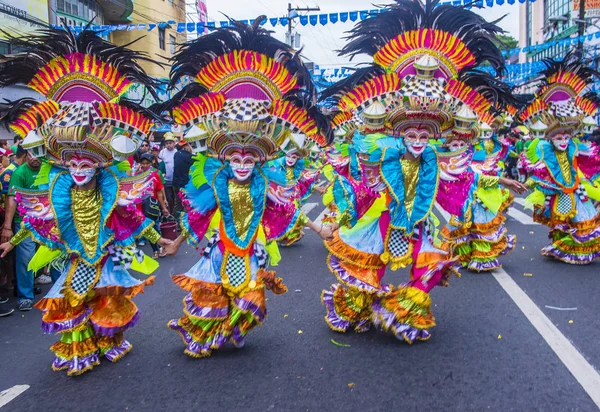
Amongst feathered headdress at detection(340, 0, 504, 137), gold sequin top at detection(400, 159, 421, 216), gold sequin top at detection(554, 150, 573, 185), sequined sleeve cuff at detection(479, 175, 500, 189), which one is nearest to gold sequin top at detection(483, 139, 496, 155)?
gold sequin top at detection(554, 150, 573, 185)

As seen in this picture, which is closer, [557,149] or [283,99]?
[283,99]

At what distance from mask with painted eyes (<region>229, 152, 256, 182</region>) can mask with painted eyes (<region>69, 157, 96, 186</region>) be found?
1045 mm

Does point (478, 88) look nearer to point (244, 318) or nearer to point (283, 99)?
point (283, 99)

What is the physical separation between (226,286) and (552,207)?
17.0 ft

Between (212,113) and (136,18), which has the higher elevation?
(136,18)

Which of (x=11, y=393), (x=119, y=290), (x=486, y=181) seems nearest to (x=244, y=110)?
(x=119, y=290)

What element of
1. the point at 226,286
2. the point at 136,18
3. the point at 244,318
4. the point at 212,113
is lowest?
the point at 244,318

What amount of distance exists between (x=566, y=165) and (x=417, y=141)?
3.86m

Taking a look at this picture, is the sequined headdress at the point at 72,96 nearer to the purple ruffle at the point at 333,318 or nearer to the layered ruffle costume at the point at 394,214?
the layered ruffle costume at the point at 394,214

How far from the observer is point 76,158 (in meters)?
4.17

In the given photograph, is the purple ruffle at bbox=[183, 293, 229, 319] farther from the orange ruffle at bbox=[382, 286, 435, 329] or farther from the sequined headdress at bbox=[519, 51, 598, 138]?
the sequined headdress at bbox=[519, 51, 598, 138]

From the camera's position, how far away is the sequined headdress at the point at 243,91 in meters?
4.29

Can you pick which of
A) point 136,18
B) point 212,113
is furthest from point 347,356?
point 136,18

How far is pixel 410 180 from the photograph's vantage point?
4.75m
